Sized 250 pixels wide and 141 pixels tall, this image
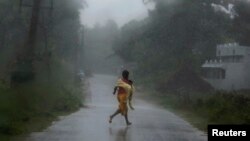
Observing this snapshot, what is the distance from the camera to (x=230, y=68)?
4744 cm

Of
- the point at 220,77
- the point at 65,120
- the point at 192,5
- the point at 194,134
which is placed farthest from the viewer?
the point at 192,5

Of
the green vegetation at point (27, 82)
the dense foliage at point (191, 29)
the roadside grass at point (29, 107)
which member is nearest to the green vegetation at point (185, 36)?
the dense foliage at point (191, 29)

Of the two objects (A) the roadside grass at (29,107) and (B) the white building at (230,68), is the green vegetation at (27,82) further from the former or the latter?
(B) the white building at (230,68)

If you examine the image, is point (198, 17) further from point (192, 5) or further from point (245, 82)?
point (245, 82)

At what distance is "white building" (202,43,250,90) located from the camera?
4541 centimetres

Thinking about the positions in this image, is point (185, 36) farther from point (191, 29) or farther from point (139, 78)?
point (139, 78)

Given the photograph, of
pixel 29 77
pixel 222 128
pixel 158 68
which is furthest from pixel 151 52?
pixel 222 128

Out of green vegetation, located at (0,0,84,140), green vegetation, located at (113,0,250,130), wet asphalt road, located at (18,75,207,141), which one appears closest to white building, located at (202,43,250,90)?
green vegetation, located at (113,0,250,130)

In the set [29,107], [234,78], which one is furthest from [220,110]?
[234,78]

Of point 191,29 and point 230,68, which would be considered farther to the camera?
point 191,29

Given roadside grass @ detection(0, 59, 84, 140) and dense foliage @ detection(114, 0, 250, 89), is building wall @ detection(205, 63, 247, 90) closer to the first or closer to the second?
dense foliage @ detection(114, 0, 250, 89)

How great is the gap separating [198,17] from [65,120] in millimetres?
40777

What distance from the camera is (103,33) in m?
144

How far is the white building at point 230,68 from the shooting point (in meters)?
45.4
